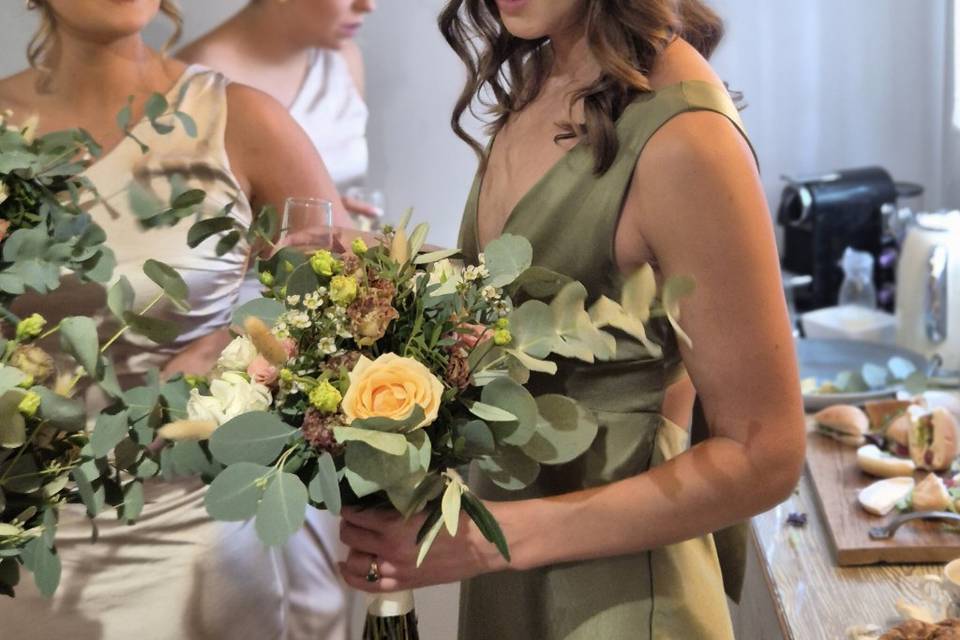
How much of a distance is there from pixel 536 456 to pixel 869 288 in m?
1.87

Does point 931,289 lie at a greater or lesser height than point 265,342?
lesser

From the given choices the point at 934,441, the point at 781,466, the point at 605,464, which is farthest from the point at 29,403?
the point at 934,441

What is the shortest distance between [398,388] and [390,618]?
0.83 ft

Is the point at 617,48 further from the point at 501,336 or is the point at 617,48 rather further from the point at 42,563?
the point at 42,563

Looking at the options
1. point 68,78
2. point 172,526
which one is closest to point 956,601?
point 172,526

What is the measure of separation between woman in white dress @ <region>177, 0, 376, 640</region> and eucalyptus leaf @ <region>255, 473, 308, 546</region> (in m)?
1.80

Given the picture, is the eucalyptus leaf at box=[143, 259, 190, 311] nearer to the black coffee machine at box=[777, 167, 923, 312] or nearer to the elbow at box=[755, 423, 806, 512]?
the elbow at box=[755, 423, 806, 512]

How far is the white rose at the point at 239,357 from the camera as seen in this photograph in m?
0.92

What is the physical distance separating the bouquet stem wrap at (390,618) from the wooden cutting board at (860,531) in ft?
2.05

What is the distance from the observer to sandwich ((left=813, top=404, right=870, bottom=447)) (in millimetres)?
1725

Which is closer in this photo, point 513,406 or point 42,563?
point 513,406

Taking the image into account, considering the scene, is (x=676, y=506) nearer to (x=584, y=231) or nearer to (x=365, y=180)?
(x=584, y=231)

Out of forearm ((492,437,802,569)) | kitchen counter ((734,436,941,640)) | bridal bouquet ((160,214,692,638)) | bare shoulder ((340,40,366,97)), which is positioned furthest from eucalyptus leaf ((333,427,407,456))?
bare shoulder ((340,40,366,97))

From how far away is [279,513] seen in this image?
2.71 ft
